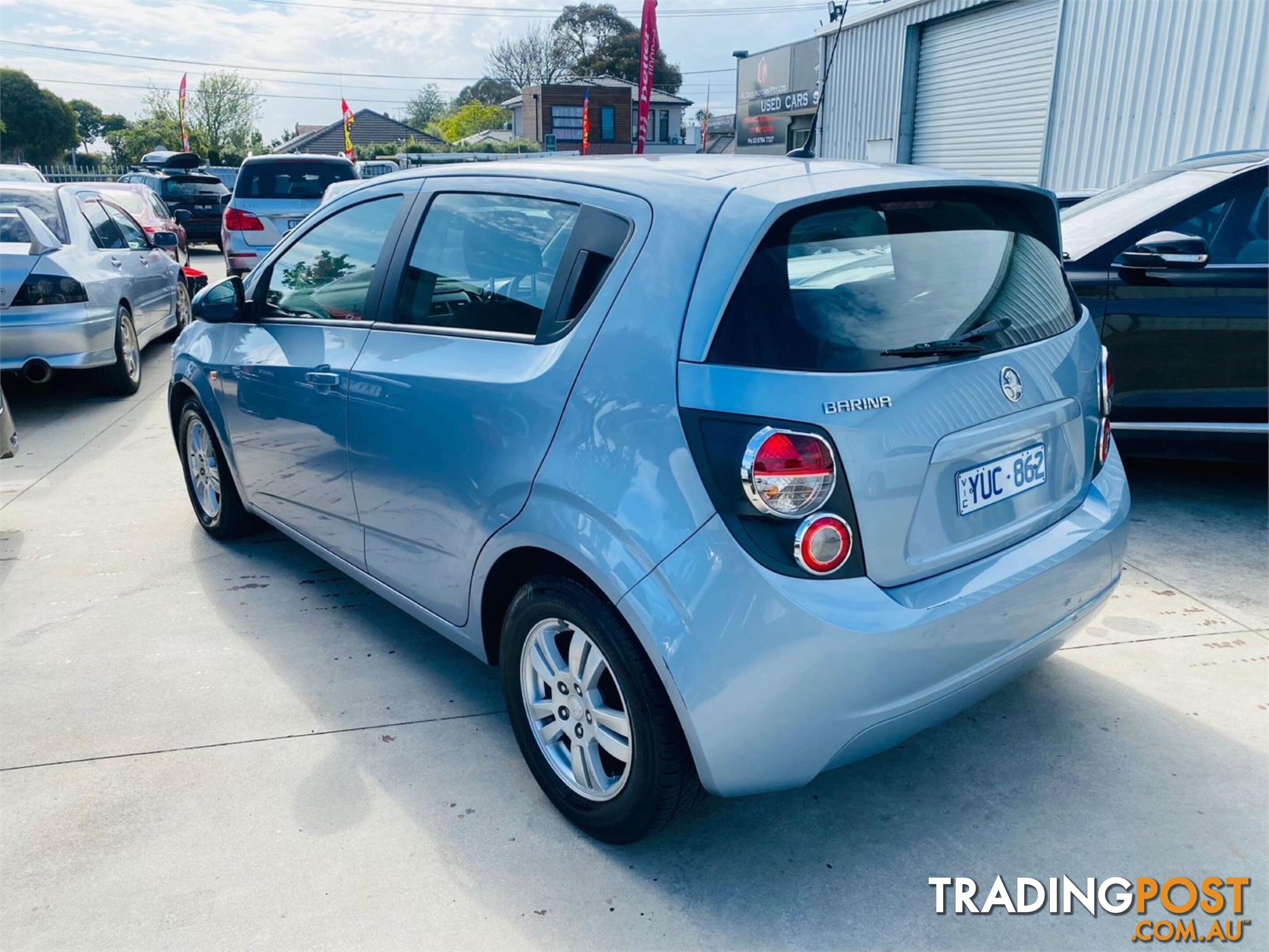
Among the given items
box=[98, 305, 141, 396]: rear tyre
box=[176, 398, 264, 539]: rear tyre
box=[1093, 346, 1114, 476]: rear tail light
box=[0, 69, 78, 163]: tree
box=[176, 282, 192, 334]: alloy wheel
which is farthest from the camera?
box=[0, 69, 78, 163]: tree

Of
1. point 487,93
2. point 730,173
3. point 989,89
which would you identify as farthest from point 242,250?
point 487,93

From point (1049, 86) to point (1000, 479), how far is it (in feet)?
40.7

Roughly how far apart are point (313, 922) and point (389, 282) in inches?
74.2

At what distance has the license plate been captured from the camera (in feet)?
7.55

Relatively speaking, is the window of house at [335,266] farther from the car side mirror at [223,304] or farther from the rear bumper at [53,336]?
the rear bumper at [53,336]

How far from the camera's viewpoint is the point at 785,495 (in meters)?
2.06

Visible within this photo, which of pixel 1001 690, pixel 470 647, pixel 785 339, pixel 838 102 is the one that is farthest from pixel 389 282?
pixel 838 102

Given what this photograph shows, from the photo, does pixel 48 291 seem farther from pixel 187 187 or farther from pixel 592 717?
pixel 187 187

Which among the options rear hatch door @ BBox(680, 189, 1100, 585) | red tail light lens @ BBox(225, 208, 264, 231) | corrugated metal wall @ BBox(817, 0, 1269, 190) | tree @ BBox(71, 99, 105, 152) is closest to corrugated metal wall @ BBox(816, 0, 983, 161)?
corrugated metal wall @ BBox(817, 0, 1269, 190)

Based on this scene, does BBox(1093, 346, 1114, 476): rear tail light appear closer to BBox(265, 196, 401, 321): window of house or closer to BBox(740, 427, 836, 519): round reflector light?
BBox(740, 427, 836, 519): round reflector light

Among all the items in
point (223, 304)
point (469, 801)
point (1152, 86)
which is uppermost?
point (1152, 86)

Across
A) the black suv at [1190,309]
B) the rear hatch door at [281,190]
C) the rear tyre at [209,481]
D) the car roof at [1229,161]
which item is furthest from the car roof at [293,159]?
the black suv at [1190,309]

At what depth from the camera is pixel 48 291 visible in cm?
677

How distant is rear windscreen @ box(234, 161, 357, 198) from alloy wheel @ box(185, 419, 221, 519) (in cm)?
859
